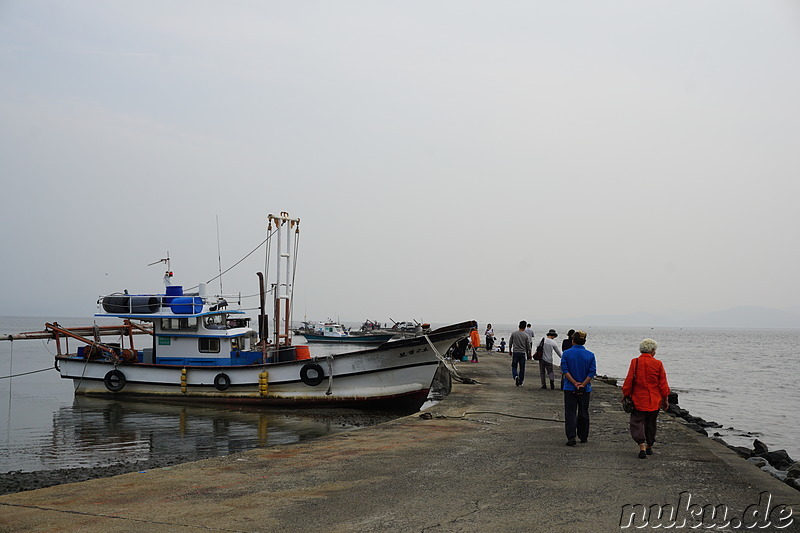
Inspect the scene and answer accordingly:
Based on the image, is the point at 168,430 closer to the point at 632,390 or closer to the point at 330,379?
the point at 330,379

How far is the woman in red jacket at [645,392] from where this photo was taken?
8648 millimetres

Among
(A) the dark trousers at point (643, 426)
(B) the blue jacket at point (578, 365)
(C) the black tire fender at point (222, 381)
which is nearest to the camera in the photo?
(A) the dark trousers at point (643, 426)

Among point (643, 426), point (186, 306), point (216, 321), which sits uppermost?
point (186, 306)

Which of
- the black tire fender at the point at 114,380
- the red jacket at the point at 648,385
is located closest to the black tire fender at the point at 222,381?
the black tire fender at the point at 114,380

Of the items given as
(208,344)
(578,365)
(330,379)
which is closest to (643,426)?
(578,365)

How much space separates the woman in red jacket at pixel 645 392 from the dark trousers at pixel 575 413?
2.95ft

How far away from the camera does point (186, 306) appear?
70.4ft

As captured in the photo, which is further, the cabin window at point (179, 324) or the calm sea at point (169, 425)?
the cabin window at point (179, 324)

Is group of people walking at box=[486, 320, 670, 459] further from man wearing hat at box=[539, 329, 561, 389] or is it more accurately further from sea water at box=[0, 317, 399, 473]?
sea water at box=[0, 317, 399, 473]

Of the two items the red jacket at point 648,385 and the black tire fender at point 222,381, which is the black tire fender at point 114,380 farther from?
the red jacket at point 648,385

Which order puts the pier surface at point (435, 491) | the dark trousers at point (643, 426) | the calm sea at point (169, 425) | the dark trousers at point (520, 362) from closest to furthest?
the pier surface at point (435, 491) < the dark trousers at point (643, 426) < the calm sea at point (169, 425) < the dark trousers at point (520, 362)

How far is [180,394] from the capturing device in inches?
855

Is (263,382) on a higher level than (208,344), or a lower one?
lower

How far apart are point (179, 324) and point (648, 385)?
56.0ft
